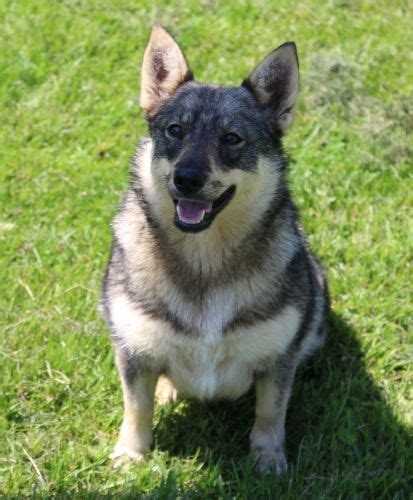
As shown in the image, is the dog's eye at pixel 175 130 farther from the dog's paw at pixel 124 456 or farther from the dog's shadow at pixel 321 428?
the dog's paw at pixel 124 456

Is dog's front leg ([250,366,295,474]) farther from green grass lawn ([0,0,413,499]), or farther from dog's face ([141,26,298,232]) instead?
dog's face ([141,26,298,232])

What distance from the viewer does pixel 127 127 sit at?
6398mm

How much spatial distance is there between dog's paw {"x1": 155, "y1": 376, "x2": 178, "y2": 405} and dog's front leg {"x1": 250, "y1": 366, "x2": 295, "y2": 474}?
1.81 ft

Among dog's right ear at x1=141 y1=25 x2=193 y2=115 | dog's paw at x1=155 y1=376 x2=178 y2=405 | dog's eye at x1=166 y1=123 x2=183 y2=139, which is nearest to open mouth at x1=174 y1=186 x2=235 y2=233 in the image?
dog's eye at x1=166 y1=123 x2=183 y2=139

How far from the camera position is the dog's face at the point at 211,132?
11.5 ft

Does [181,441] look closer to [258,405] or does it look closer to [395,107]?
[258,405]

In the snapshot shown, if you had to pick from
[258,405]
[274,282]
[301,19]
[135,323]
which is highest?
[301,19]

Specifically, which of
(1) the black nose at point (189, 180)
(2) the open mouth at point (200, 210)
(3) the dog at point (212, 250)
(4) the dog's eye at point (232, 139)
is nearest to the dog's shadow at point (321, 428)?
(3) the dog at point (212, 250)

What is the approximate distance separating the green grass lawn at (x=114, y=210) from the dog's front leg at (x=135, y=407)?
99mm

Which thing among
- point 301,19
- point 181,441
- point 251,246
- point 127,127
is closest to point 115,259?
point 251,246

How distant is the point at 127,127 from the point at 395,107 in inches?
91.4

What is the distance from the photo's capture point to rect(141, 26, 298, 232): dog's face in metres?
3.52

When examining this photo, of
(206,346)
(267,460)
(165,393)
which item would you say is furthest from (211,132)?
(267,460)

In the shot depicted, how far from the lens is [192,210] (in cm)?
358
